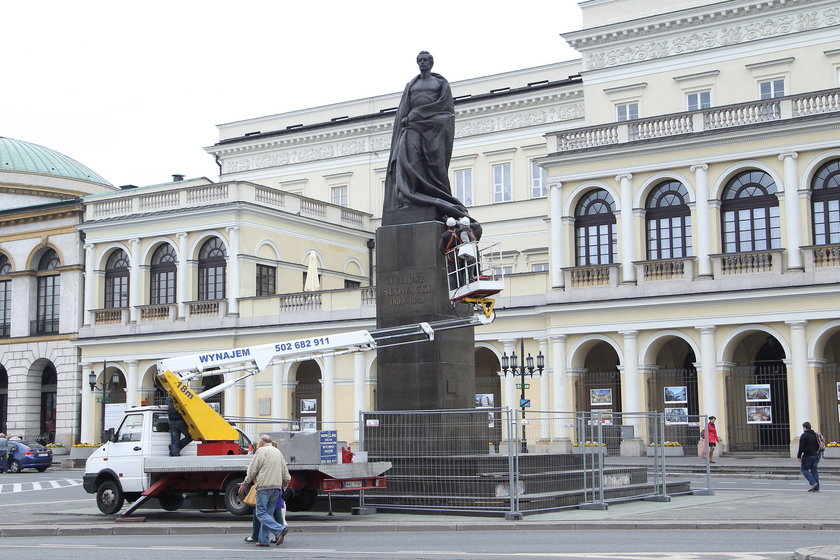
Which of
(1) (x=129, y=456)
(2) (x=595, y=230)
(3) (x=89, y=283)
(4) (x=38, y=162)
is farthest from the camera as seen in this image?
(4) (x=38, y=162)

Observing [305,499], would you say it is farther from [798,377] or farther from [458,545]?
[798,377]

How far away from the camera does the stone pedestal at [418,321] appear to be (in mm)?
20594

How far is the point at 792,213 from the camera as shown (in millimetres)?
40469

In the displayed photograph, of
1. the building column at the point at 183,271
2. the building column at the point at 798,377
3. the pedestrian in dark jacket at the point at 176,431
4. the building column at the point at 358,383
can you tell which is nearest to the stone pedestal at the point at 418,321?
the pedestrian in dark jacket at the point at 176,431

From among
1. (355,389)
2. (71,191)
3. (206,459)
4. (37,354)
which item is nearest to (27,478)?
(355,389)

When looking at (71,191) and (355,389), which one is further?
(71,191)

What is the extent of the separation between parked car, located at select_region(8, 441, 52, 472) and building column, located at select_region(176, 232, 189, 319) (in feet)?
34.4

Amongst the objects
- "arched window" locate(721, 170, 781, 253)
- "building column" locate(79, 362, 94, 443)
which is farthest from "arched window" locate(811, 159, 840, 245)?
"building column" locate(79, 362, 94, 443)

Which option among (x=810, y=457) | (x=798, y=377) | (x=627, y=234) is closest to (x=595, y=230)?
(x=627, y=234)

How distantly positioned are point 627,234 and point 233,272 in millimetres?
18733

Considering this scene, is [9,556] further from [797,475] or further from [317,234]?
[317,234]

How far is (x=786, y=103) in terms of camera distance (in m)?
40.7

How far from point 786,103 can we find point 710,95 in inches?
338

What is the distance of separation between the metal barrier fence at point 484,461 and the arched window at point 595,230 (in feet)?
74.6
